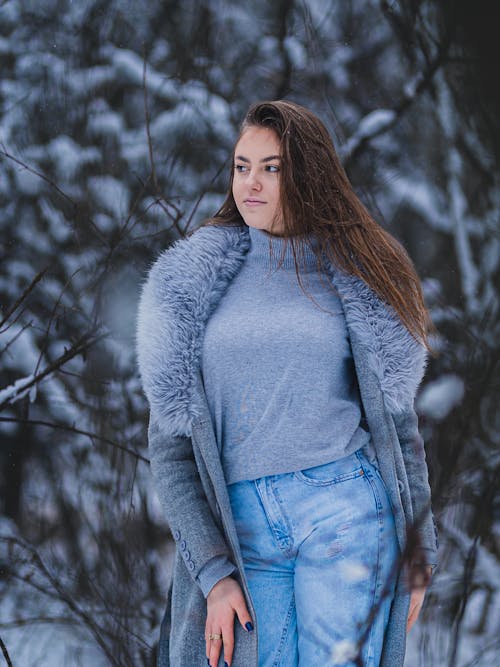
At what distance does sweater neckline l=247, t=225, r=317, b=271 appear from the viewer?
1841 millimetres

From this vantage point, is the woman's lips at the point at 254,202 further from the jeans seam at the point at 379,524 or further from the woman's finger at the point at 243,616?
the woman's finger at the point at 243,616

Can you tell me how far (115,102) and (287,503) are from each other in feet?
6.00

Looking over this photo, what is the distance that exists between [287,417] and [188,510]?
32cm

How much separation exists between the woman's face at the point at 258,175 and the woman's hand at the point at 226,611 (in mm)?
900

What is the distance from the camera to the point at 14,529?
2768 millimetres

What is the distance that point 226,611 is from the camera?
1584mm

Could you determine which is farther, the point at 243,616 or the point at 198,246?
the point at 198,246

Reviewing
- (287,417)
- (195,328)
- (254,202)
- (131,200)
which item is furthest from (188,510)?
(131,200)

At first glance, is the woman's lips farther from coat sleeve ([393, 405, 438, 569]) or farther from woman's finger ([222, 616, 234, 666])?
woman's finger ([222, 616, 234, 666])

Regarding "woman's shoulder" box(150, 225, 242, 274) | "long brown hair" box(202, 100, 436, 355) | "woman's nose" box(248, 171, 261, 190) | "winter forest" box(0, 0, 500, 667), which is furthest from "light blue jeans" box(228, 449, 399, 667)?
"winter forest" box(0, 0, 500, 667)

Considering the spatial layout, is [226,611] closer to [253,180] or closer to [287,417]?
[287,417]

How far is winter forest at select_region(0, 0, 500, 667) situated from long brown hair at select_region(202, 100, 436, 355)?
84 cm

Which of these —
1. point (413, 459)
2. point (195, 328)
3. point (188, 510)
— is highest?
point (195, 328)

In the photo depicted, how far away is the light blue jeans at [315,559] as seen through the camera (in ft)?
5.24
